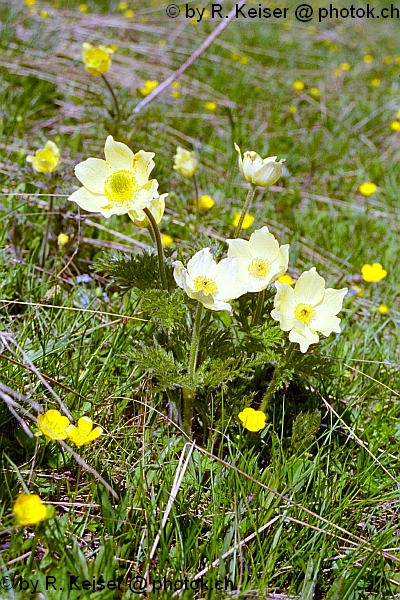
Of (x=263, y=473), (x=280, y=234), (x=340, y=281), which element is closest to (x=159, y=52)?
(x=280, y=234)

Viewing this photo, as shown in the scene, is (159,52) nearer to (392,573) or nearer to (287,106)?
(287,106)

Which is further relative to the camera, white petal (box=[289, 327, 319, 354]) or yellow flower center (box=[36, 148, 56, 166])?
yellow flower center (box=[36, 148, 56, 166])

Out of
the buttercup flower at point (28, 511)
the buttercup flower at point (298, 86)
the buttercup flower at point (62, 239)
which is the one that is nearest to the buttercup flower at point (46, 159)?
the buttercup flower at point (62, 239)

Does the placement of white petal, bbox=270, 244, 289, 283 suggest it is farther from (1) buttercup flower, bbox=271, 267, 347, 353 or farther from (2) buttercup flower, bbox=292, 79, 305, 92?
(2) buttercup flower, bbox=292, 79, 305, 92

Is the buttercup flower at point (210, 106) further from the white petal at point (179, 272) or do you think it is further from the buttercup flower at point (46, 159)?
the white petal at point (179, 272)

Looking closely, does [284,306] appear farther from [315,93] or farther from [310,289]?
[315,93]

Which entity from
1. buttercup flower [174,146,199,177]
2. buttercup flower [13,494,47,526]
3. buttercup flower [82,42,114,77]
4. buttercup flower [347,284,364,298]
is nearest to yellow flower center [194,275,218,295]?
buttercup flower [13,494,47,526]
